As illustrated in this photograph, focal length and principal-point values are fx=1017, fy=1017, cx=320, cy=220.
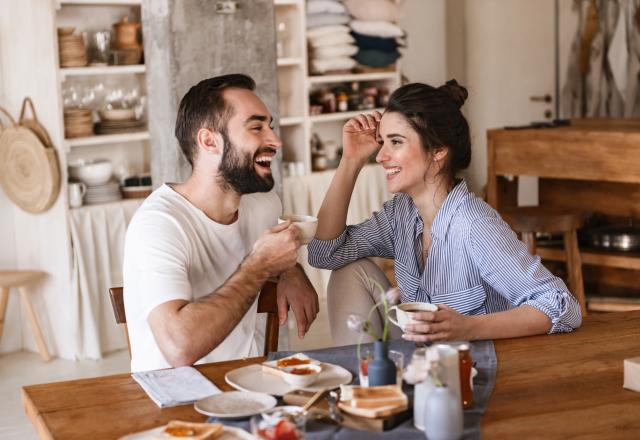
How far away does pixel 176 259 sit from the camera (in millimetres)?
2551

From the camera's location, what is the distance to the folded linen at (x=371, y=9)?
6.68 metres

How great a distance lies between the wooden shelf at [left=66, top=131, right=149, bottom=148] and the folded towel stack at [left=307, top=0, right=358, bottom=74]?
1382mm

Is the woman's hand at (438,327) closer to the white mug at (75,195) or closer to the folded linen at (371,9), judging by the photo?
the white mug at (75,195)

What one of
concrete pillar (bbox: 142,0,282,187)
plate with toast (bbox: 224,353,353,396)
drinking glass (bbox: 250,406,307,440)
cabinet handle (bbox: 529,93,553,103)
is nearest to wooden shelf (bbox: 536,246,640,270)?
concrete pillar (bbox: 142,0,282,187)

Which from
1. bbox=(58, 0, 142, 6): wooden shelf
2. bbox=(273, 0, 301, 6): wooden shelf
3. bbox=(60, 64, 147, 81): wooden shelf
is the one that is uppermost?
bbox=(273, 0, 301, 6): wooden shelf

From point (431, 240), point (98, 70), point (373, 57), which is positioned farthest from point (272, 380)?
point (373, 57)

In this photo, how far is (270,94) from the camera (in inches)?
168

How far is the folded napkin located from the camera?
2091 mm

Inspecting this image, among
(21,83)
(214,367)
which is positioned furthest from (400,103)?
(21,83)

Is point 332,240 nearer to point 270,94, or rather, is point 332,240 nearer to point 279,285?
point 279,285

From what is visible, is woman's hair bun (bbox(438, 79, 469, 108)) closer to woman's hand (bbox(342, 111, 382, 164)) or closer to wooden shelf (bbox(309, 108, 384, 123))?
woman's hand (bbox(342, 111, 382, 164))

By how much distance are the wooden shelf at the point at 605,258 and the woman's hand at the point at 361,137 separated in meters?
1.99

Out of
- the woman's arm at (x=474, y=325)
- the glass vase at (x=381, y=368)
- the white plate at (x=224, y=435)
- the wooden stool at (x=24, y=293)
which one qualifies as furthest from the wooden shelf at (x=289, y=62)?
the white plate at (x=224, y=435)

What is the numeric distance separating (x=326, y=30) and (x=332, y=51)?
5.5 inches
